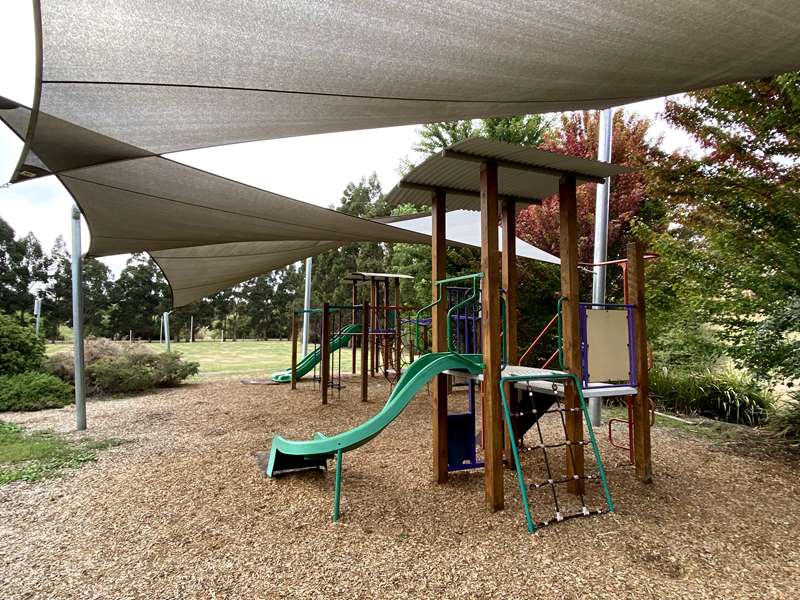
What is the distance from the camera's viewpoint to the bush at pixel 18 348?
813 cm

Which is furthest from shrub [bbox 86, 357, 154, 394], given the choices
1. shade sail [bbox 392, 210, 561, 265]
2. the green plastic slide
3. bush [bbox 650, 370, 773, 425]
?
bush [bbox 650, 370, 773, 425]

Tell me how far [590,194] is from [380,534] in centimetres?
816

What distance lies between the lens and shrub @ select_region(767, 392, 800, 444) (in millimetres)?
5254

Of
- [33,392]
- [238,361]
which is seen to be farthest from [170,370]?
[238,361]

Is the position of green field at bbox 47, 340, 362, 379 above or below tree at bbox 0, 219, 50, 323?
below

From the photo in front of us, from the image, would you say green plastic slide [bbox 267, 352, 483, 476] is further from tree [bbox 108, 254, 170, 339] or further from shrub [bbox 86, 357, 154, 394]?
tree [bbox 108, 254, 170, 339]

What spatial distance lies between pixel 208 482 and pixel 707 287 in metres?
5.13

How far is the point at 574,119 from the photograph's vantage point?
10250 millimetres

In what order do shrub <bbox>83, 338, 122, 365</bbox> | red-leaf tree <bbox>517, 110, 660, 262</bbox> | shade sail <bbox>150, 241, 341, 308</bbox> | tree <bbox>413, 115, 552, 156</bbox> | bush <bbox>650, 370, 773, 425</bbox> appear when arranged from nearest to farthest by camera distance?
bush <bbox>650, 370, 773, 425</bbox> < shade sail <bbox>150, 241, 341, 308</bbox> < red-leaf tree <bbox>517, 110, 660, 262</bbox> < shrub <bbox>83, 338, 122, 365</bbox> < tree <bbox>413, 115, 552, 156</bbox>

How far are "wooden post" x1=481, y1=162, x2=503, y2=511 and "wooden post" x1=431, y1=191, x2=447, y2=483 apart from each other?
1.82 feet

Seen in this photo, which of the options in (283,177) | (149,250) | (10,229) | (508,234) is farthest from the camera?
(283,177)

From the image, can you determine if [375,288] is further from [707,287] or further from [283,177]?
[283,177]

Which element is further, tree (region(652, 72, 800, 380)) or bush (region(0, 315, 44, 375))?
bush (region(0, 315, 44, 375))

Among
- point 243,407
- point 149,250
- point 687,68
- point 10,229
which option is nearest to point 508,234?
point 687,68
